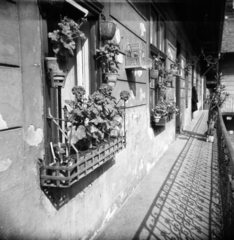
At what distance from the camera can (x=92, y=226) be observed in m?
3.31

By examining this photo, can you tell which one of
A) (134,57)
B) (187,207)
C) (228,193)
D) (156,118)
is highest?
(134,57)

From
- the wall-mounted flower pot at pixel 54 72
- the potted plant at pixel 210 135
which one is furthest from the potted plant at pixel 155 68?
the potted plant at pixel 210 135

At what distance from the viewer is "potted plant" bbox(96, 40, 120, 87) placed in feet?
10.8

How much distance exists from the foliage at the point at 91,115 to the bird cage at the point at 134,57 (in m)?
1.41

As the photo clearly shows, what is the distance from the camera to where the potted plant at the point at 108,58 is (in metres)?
A: 3.30

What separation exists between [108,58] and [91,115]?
107cm

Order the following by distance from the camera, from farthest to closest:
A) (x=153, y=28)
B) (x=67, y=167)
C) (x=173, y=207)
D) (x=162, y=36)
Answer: (x=162, y=36) → (x=153, y=28) → (x=173, y=207) → (x=67, y=167)

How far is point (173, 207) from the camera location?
4.17 m

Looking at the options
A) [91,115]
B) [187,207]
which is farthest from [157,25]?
[91,115]

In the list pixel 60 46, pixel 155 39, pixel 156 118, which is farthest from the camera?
pixel 155 39

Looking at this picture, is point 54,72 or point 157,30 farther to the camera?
point 157,30

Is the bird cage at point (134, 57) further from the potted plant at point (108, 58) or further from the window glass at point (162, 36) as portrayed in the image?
the window glass at point (162, 36)

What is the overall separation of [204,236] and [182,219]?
0.47 metres

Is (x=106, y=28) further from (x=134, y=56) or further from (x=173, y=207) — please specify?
(x=173, y=207)
